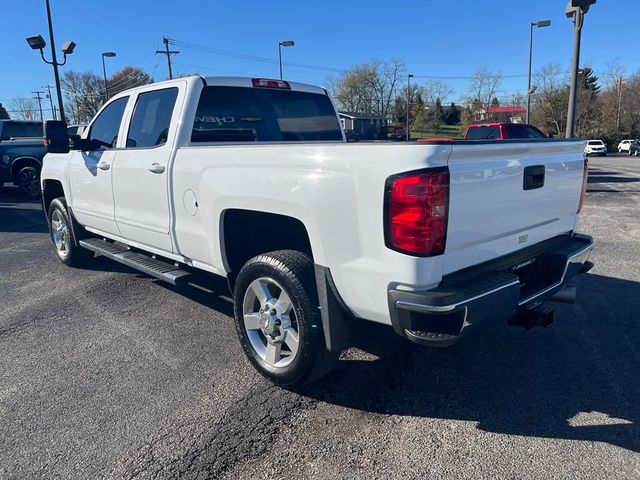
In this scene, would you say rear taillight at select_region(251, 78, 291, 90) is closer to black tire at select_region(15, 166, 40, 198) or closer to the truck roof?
the truck roof

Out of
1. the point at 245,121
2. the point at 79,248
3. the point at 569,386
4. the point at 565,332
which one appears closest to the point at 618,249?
the point at 565,332

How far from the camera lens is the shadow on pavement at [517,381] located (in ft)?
9.77

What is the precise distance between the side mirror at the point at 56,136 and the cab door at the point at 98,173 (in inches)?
12.5

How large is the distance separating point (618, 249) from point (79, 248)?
23.5 feet

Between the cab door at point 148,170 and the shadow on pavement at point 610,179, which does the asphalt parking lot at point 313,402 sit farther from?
the shadow on pavement at point 610,179

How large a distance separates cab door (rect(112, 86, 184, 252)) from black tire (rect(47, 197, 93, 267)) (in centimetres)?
165

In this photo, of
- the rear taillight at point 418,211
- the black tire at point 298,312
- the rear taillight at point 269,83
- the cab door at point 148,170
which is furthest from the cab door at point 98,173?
the rear taillight at point 418,211

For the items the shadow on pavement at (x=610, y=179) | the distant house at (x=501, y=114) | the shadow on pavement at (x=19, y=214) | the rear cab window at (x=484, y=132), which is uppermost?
the distant house at (x=501, y=114)

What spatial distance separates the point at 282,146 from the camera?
3.13 m

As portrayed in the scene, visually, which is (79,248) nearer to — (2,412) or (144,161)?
(144,161)

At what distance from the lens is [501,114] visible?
70312 millimetres

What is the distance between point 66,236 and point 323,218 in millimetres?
4817

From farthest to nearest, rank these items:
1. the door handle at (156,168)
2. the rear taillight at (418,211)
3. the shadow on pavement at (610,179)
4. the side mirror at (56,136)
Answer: the shadow on pavement at (610,179), the side mirror at (56,136), the door handle at (156,168), the rear taillight at (418,211)

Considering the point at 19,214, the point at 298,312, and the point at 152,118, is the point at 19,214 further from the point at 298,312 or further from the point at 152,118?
the point at 298,312
